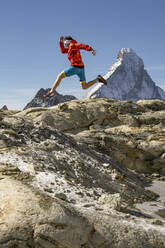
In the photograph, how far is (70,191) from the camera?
5.90 meters

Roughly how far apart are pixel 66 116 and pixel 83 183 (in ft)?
46.2

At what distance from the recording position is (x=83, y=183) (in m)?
7.12

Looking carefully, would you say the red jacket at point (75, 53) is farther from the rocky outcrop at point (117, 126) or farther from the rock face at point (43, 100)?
the rock face at point (43, 100)

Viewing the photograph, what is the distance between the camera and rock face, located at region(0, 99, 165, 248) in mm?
4012

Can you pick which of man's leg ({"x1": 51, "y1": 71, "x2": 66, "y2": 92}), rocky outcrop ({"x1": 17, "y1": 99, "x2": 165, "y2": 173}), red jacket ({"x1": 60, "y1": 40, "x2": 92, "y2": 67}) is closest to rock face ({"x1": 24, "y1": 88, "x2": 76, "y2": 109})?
rocky outcrop ({"x1": 17, "y1": 99, "x2": 165, "y2": 173})

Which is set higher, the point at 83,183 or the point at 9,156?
the point at 9,156

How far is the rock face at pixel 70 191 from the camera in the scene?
401 cm

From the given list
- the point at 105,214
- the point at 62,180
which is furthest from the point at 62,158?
the point at 105,214

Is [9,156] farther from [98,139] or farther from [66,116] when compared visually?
[66,116]

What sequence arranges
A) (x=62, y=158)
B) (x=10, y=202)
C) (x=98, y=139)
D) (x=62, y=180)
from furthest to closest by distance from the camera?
(x=98, y=139), (x=62, y=158), (x=62, y=180), (x=10, y=202)

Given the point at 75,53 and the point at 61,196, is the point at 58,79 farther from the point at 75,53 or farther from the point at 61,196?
the point at 61,196

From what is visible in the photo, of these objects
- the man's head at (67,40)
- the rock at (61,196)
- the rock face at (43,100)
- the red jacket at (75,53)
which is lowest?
the rock at (61,196)

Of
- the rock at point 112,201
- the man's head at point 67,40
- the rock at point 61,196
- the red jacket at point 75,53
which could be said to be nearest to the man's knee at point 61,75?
the red jacket at point 75,53

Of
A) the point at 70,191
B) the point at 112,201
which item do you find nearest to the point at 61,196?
the point at 70,191
